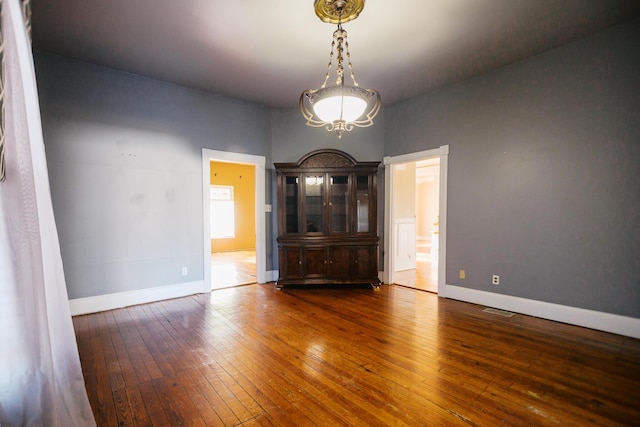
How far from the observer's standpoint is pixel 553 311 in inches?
123

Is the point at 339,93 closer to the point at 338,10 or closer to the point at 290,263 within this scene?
the point at 338,10

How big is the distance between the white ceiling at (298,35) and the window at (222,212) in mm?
5328

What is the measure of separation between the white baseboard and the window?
6.82 m

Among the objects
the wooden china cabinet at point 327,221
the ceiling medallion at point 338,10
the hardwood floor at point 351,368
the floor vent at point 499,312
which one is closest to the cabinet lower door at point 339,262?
the wooden china cabinet at point 327,221

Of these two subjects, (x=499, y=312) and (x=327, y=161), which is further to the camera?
(x=327, y=161)

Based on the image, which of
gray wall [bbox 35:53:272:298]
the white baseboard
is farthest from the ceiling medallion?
the white baseboard

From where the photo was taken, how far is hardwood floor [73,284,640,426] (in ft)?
5.52

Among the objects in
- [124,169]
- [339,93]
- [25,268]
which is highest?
[339,93]

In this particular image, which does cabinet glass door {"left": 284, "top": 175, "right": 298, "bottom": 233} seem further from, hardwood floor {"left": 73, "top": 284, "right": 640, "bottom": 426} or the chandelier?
the chandelier

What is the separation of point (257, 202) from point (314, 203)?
3.25 ft

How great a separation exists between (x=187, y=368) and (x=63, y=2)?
10.5 ft

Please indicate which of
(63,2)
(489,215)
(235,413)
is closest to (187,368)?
(235,413)

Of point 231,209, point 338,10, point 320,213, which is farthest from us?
point 231,209

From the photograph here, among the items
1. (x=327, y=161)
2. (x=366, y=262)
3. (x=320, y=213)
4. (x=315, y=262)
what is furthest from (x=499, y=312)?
(x=327, y=161)
